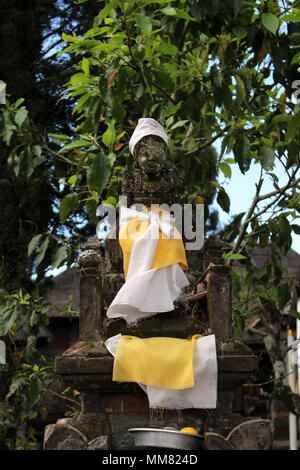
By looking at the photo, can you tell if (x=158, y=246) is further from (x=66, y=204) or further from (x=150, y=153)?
(x=66, y=204)

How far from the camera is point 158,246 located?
4.37 m

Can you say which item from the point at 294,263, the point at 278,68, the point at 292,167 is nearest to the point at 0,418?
the point at 292,167

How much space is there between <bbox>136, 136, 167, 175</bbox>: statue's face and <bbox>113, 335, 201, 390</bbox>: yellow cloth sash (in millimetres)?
1331

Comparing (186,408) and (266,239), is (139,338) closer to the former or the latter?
(186,408)

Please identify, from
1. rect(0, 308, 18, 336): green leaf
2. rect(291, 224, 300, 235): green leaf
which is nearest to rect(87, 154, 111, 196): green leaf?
rect(0, 308, 18, 336): green leaf

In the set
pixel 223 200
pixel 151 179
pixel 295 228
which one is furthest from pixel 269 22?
pixel 295 228

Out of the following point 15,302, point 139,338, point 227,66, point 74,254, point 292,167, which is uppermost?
point 227,66

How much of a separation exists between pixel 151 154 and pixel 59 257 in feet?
6.62

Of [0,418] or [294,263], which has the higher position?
[294,263]

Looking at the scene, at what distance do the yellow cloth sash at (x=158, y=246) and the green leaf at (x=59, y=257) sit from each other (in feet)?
6.05

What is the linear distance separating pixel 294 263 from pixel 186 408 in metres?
11.7

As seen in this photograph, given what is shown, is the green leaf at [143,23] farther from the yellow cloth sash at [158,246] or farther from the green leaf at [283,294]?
the green leaf at [283,294]

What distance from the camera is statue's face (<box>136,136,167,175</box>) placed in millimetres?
4641

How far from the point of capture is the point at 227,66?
5.46m
